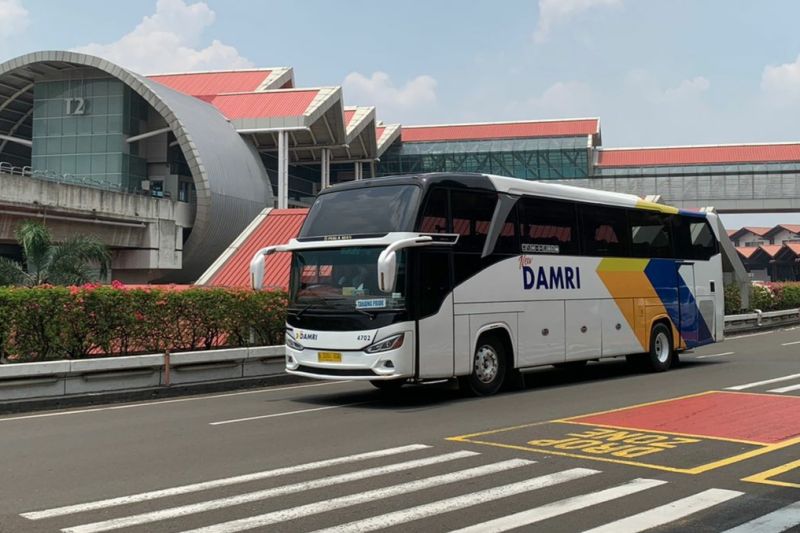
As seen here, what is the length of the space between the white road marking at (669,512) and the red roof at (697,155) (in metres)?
69.4

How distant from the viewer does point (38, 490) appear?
21.7 ft

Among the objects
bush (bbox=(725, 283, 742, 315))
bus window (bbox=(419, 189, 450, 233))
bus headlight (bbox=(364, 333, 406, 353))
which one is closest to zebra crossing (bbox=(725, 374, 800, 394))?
bus window (bbox=(419, 189, 450, 233))

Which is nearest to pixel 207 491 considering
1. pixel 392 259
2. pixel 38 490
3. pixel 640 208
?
pixel 38 490

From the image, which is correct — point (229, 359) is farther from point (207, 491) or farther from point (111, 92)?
point (111, 92)

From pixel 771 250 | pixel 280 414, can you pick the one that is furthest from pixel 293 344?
pixel 771 250

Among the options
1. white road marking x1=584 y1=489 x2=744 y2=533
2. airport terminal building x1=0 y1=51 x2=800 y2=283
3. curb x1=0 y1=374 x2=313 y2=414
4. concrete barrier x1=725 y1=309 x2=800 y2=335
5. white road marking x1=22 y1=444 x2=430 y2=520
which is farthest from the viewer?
airport terminal building x1=0 y1=51 x2=800 y2=283

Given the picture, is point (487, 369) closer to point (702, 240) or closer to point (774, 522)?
point (774, 522)

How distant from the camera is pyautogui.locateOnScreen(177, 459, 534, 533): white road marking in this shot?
17.8 ft

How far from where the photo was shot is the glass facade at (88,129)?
4566 cm

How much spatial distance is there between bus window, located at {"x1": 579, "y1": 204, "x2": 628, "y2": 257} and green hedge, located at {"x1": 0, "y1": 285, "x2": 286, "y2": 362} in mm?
6688

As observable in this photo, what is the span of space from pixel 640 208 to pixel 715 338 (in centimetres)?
462

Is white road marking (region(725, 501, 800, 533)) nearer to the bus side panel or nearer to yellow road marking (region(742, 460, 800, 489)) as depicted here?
yellow road marking (region(742, 460, 800, 489))

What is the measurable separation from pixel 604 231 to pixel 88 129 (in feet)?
129

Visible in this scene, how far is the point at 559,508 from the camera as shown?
582 centimetres
